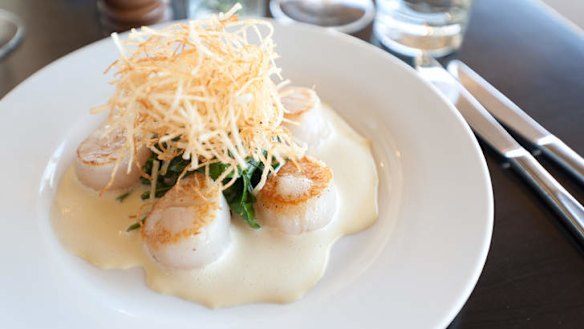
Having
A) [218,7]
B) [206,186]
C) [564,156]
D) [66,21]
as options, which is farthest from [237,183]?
[66,21]

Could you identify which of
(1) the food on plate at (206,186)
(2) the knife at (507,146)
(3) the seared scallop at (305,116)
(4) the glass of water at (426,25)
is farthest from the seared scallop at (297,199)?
(4) the glass of water at (426,25)

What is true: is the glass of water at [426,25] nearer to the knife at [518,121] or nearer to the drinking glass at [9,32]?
the knife at [518,121]

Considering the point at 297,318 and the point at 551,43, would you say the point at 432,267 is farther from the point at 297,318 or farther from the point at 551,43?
the point at 551,43

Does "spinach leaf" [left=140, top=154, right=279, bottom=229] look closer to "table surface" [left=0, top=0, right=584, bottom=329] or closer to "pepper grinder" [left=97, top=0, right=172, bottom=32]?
"table surface" [left=0, top=0, right=584, bottom=329]

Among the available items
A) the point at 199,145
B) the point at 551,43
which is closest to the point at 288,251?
the point at 199,145

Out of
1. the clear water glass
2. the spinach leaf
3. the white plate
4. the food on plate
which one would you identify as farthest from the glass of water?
the spinach leaf

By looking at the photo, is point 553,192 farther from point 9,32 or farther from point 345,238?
point 9,32
